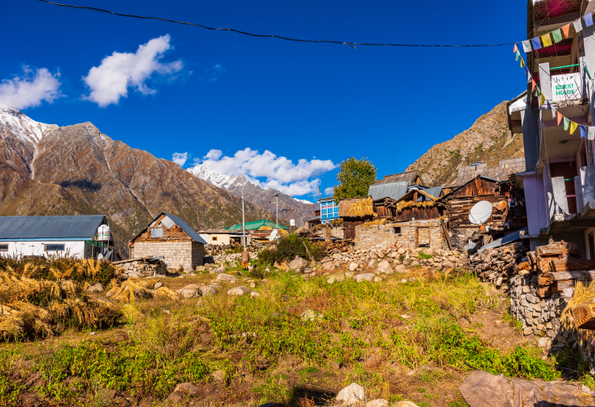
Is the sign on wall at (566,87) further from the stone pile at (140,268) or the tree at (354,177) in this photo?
the tree at (354,177)

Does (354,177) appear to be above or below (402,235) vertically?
above

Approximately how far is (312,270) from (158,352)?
59.8 ft

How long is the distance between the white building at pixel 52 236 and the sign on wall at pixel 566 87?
1419 inches

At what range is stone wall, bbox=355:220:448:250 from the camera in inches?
1029

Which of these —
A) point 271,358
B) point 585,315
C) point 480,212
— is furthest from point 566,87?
point 480,212

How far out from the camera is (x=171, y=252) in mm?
31688

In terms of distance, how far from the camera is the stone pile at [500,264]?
492 inches

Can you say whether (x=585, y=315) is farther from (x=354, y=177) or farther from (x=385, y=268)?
(x=354, y=177)

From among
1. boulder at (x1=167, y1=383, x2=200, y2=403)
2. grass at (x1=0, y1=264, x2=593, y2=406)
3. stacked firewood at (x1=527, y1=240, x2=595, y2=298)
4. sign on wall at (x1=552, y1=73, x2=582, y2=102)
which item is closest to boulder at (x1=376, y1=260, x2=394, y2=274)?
grass at (x1=0, y1=264, x2=593, y2=406)

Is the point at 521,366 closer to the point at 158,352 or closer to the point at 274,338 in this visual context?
the point at 274,338

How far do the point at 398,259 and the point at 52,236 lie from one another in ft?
105

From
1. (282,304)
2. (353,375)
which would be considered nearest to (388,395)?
(353,375)

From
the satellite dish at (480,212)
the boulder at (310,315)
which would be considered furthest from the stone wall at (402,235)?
the boulder at (310,315)

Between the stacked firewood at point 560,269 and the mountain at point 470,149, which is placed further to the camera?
the mountain at point 470,149
